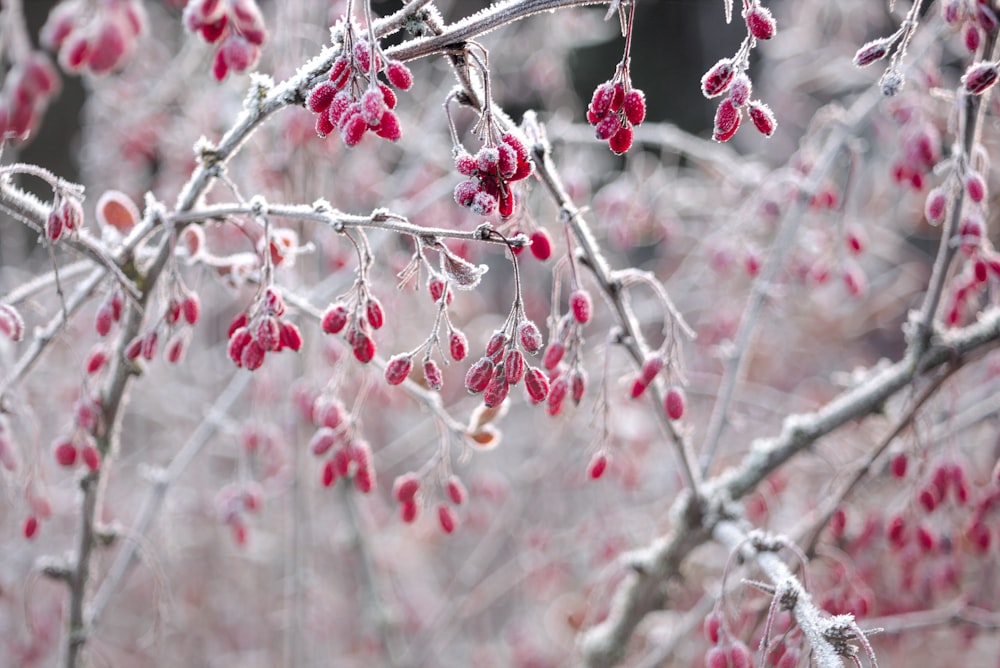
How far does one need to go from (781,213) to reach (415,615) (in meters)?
2.32

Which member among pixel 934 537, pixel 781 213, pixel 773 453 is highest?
pixel 781 213

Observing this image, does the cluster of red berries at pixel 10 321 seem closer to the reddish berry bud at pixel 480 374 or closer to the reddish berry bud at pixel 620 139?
the reddish berry bud at pixel 480 374

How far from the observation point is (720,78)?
1.17 metres

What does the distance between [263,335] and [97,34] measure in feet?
1.52

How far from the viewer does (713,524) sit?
1830mm

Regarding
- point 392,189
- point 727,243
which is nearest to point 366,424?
point 392,189

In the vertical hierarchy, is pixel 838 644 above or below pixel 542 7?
below

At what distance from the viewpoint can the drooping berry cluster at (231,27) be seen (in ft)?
3.58

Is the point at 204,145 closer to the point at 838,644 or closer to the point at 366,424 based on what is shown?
the point at 838,644

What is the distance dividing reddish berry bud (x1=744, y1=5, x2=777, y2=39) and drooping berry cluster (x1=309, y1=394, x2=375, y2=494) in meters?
0.97

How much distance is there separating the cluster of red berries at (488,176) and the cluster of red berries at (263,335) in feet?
1.20

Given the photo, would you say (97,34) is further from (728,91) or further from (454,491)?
(454,491)

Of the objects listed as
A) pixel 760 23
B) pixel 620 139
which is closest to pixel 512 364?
pixel 620 139

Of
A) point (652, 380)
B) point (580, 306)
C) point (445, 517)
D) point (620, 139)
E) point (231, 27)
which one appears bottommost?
point (445, 517)
